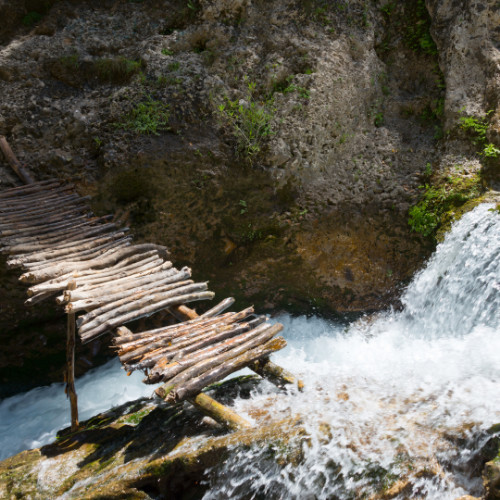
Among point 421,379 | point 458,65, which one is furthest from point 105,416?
point 458,65

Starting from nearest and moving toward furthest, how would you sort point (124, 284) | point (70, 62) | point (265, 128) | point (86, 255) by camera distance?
point (124, 284), point (86, 255), point (265, 128), point (70, 62)

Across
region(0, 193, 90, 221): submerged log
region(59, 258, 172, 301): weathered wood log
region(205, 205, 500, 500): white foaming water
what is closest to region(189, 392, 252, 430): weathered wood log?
region(205, 205, 500, 500): white foaming water

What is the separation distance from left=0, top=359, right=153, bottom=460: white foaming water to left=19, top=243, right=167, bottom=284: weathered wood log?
1.68 m

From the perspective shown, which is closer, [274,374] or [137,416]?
[274,374]

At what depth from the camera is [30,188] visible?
582 cm

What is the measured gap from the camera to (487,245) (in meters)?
5.04

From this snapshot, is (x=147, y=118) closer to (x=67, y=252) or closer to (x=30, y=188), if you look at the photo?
(x=30, y=188)

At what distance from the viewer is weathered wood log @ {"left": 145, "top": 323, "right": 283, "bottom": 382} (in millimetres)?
3070

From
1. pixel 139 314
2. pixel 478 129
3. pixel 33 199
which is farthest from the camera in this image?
pixel 478 129

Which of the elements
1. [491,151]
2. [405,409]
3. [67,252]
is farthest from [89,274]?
[491,151]

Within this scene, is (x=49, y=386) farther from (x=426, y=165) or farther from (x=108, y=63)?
(x=426, y=165)

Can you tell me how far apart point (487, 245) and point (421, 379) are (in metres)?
2.30

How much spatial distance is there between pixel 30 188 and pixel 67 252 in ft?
5.71

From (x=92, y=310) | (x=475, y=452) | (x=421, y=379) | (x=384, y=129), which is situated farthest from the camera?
(x=384, y=129)
